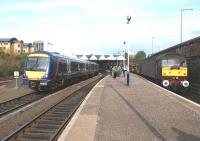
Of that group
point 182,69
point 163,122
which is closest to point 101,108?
point 163,122

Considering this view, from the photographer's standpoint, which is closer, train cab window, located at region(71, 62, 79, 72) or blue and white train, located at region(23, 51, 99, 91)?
blue and white train, located at region(23, 51, 99, 91)

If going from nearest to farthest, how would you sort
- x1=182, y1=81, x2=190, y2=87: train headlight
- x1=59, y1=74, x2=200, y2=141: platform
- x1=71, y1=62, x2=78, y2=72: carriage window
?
x1=59, y1=74, x2=200, y2=141: platform → x1=182, y1=81, x2=190, y2=87: train headlight → x1=71, y1=62, x2=78, y2=72: carriage window

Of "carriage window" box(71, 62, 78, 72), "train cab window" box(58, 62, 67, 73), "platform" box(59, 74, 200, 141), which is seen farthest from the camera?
"carriage window" box(71, 62, 78, 72)

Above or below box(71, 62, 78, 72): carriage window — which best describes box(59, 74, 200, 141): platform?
below

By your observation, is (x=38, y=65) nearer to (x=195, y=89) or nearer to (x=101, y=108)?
(x=101, y=108)

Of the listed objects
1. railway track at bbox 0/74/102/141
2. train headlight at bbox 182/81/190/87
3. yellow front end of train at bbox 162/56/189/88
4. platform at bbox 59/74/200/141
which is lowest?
railway track at bbox 0/74/102/141

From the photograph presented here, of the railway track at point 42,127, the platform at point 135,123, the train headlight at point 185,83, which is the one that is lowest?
the railway track at point 42,127

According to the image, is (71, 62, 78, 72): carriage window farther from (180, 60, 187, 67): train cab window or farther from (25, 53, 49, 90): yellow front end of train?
(180, 60, 187, 67): train cab window

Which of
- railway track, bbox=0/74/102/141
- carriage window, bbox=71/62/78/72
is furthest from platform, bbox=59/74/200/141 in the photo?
carriage window, bbox=71/62/78/72

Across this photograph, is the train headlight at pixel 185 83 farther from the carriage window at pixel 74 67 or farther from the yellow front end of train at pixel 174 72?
the carriage window at pixel 74 67

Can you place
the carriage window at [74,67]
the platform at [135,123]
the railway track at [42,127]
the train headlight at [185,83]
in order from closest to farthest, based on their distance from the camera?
the platform at [135,123] → the railway track at [42,127] → the train headlight at [185,83] → the carriage window at [74,67]

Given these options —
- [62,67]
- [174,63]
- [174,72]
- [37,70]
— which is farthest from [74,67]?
[37,70]

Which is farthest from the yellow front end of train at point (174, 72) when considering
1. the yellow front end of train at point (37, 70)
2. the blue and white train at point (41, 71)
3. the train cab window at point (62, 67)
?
the yellow front end of train at point (37, 70)

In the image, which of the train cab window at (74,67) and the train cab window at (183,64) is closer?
the train cab window at (183,64)
